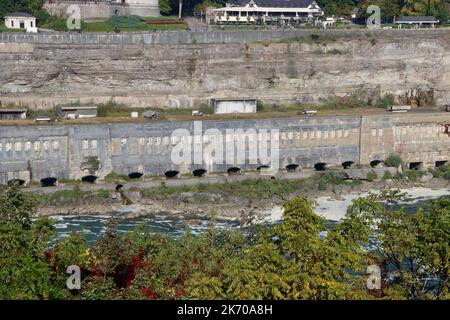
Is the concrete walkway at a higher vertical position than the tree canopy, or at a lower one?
lower

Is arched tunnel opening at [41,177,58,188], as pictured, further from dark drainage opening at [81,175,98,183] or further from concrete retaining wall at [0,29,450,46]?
concrete retaining wall at [0,29,450,46]

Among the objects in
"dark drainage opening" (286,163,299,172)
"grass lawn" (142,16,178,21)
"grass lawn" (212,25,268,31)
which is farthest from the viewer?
"grass lawn" (142,16,178,21)

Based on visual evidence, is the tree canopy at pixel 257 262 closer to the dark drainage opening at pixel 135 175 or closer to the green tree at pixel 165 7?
the dark drainage opening at pixel 135 175

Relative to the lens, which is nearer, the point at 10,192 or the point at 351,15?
the point at 10,192

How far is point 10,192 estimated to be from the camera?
20.9 meters

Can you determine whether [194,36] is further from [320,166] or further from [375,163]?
[375,163]

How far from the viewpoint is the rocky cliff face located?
4141 centimetres

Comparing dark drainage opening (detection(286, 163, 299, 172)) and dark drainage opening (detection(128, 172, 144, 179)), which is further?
dark drainage opening (detection(286, 163, 299, 172))

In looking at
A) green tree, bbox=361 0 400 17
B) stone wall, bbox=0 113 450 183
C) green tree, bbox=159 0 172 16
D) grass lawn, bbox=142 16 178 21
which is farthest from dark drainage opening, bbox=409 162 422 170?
green tree, bbox=159 0 172 16

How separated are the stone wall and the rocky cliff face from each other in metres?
6.82

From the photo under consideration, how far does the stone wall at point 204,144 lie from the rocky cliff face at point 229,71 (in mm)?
6820

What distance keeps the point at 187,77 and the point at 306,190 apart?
12.0 m
